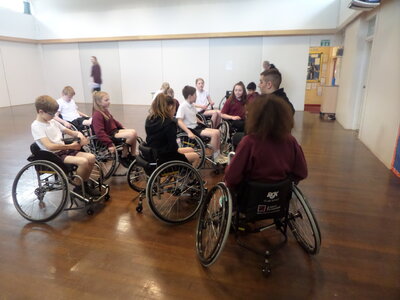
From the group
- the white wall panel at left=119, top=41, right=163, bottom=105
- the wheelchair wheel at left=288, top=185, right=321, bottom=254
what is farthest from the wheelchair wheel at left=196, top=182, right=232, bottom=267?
the white wall panel at left=119, top=41, right=163, bottom=105

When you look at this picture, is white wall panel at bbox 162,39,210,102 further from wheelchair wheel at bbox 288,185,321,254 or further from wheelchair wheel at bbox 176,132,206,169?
wheelchair wheel at bbox 288,185,321,254

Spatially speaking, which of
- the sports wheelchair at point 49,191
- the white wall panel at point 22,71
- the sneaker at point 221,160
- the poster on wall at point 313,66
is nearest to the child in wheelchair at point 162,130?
the sports wheelchair at point 49,191

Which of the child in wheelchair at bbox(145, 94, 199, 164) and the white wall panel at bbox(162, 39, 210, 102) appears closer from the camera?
the child in wheelchair at bbox(145, 94, 199, 164)

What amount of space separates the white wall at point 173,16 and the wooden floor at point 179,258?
244 inches

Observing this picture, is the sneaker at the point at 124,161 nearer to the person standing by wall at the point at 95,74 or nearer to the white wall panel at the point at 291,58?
the person standing by wall at the point at 95,74

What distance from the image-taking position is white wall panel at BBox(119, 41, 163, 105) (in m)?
9.01

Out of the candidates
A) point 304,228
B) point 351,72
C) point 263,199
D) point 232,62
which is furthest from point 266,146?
point 232,62

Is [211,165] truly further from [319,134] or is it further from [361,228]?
[319,134]

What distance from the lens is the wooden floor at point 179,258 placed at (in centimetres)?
160

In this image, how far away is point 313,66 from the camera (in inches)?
320

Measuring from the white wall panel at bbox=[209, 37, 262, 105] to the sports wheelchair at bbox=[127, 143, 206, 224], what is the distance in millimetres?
6603

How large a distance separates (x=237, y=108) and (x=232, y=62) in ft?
16.9

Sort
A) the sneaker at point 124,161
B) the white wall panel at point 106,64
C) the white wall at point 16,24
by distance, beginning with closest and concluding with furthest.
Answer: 1. the sneaker at point 124,161
2. the white wall at point 16,24
3. the white wall panel at point 106,64

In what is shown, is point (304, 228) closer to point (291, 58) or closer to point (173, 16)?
point (291, 58)
